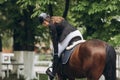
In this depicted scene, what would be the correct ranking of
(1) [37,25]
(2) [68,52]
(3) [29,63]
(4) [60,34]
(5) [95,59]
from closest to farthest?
(5) [95,59], (2) [68,52], (4) [60,34], (3) [29,63], (1) [37,25]

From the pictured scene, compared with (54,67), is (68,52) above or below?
above

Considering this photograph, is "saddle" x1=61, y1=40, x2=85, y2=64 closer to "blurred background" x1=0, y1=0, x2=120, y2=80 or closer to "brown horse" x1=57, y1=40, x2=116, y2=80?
"brown horse" x1=57, y1=40, x2=116, y2=80


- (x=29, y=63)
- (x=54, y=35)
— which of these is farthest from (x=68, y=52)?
(x=29, y=63)

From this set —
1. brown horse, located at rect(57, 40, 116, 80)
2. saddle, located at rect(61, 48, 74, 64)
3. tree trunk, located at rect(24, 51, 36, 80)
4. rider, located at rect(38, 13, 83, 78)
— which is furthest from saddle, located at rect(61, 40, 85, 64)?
tree trunk, located at rect(24, 51, 36, 80)

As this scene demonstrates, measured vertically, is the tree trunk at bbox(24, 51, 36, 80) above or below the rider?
below

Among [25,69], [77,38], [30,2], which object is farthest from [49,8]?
[77,38]

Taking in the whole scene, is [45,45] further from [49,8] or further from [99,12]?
[99,12]

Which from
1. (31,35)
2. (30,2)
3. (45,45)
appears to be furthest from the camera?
(45,45)

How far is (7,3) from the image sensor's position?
25.7m

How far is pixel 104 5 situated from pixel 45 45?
1178cm

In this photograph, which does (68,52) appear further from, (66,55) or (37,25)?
(37,25)

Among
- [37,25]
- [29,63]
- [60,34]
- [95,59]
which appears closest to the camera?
[95,59]

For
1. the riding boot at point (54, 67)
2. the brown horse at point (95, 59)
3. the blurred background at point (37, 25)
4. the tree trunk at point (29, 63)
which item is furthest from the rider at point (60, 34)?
the tree trunk at point (29, 63)

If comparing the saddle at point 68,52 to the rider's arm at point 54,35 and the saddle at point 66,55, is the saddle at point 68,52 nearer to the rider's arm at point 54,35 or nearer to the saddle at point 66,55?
the saddle at point 66,55
